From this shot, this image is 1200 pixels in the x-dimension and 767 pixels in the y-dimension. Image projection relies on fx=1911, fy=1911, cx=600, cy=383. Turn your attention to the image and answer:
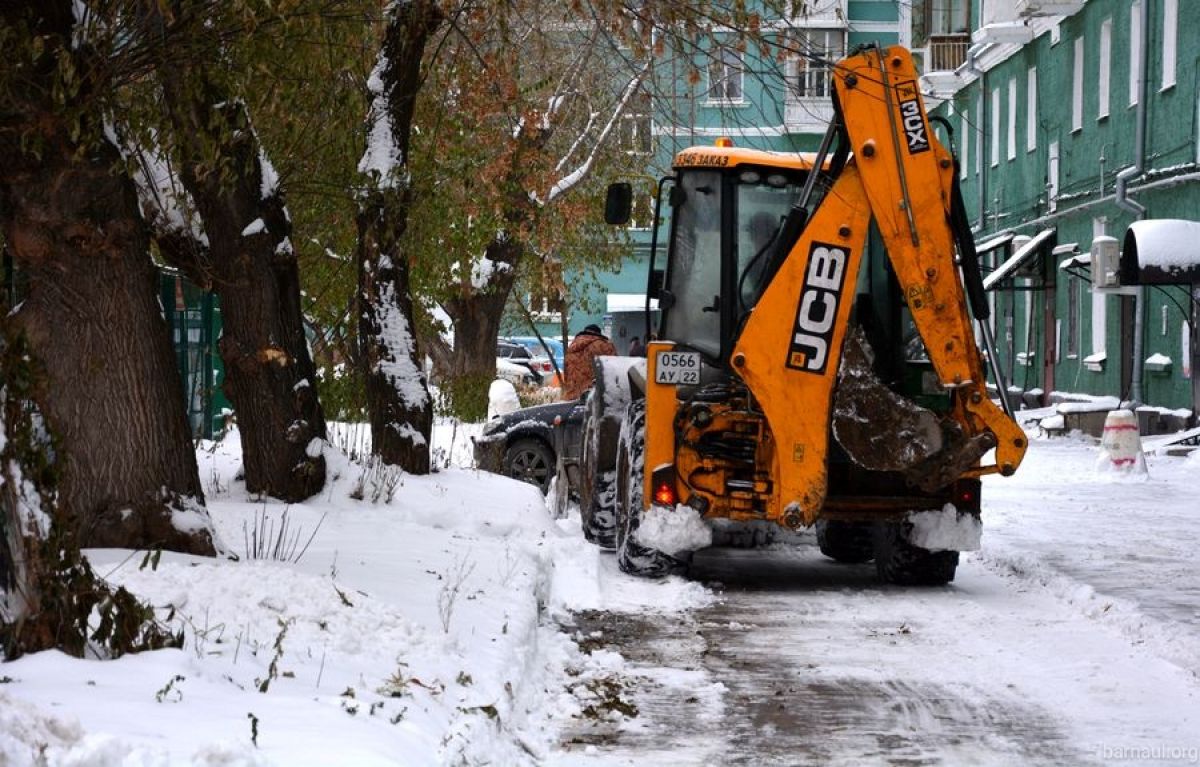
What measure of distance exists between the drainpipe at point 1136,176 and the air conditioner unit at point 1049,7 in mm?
4534

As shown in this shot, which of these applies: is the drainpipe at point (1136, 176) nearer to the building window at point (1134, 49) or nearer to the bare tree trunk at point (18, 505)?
the building window at point (1134, 49)

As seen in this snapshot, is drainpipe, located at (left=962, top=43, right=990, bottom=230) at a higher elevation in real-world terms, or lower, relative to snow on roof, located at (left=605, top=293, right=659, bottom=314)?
higher

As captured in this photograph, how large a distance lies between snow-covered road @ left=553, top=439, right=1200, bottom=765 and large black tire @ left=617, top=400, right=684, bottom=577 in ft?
0.86

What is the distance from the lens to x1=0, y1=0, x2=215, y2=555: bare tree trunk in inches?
348

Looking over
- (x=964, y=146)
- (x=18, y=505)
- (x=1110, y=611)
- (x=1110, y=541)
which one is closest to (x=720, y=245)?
(x=1110, y=611)

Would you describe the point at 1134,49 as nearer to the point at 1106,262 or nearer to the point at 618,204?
the point at 1106,262

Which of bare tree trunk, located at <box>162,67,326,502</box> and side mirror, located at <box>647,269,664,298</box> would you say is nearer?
bare tree trunk, located at <box>162,67,326,502</box>

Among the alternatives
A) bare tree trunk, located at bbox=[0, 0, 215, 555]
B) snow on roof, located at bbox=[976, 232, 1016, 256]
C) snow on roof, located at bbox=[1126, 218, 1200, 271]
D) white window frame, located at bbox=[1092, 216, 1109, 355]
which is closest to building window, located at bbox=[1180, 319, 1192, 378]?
snow on roof, located at bbox=[1126, 218, 1200, 271]

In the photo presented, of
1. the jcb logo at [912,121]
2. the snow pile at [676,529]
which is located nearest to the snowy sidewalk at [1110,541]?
the snow pile at [676,529]

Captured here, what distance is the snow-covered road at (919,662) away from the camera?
7.61 metres

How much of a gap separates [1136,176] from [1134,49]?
2.11m

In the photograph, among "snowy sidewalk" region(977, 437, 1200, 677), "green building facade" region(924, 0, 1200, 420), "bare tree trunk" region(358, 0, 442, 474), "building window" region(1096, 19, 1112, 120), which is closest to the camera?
"snowy sidewalk" region(977, 437, 1200, 677)

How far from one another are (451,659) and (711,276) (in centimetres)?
585

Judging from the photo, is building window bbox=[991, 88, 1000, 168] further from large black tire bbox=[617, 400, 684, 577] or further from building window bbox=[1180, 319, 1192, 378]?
large black tire bbox=[617, 400, 684, 577]
